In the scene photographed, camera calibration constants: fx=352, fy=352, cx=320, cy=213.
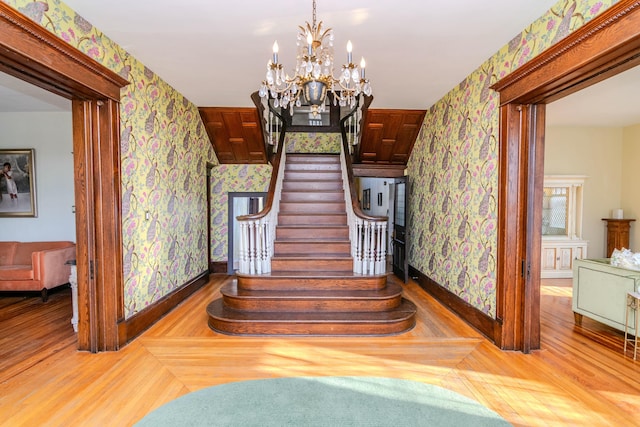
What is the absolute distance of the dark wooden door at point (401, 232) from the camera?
584 centimetres

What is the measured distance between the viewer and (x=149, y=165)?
3844 millimetres

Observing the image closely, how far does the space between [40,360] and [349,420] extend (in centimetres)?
274

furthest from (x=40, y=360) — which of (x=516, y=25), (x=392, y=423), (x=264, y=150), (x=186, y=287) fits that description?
(x=516, y=25)

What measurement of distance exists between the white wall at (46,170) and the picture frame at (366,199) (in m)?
7.85

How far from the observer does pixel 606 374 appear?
111 inches

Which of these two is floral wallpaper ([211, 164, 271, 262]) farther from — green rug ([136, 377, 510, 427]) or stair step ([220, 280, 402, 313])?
green rug ([136, 377, 510, 427])

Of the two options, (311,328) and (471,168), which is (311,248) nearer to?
(311,328)

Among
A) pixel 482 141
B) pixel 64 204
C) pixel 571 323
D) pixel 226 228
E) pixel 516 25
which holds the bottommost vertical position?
pixel 571 323

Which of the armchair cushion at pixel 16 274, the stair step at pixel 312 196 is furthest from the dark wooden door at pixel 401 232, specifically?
the armchair cushion at pixel 16 274

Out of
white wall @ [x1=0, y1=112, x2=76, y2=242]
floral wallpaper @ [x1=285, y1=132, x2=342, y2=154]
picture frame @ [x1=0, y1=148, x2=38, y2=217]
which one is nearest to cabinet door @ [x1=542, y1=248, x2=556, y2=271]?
floral wallpaper @ [x1=285, y1=132, x2=342, y2=154]

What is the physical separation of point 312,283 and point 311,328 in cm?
65

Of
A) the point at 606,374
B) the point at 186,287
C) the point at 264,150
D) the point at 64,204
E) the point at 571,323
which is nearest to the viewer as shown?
the point at 606,374

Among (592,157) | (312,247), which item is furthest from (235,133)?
(592,157)

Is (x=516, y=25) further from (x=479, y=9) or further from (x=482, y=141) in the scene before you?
(x=482, y=141)
